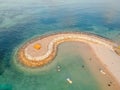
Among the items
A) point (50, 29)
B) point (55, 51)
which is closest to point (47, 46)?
point (55, 51)

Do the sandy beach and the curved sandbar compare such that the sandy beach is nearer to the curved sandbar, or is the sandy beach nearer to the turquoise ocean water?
the curved sandbar

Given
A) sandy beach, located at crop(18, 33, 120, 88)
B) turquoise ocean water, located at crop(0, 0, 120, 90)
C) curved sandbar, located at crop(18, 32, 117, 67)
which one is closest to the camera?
turquoise ocean water, located at crop(0, 0, 120, 90)

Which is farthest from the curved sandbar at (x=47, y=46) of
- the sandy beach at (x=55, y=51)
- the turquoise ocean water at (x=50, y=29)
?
the turquoise ocean water at (x=50, y=29)

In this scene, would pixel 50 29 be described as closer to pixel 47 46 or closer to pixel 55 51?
pixel 47 46

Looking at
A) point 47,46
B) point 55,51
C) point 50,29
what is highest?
point 47,46

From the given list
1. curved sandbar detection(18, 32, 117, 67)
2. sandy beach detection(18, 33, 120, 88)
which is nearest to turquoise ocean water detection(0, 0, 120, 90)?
curved sandbar detection(18, 32, 117, 67)

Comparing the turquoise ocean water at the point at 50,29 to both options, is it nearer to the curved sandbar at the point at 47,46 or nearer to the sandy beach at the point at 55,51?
the curved sandbar at the point at 47,46
